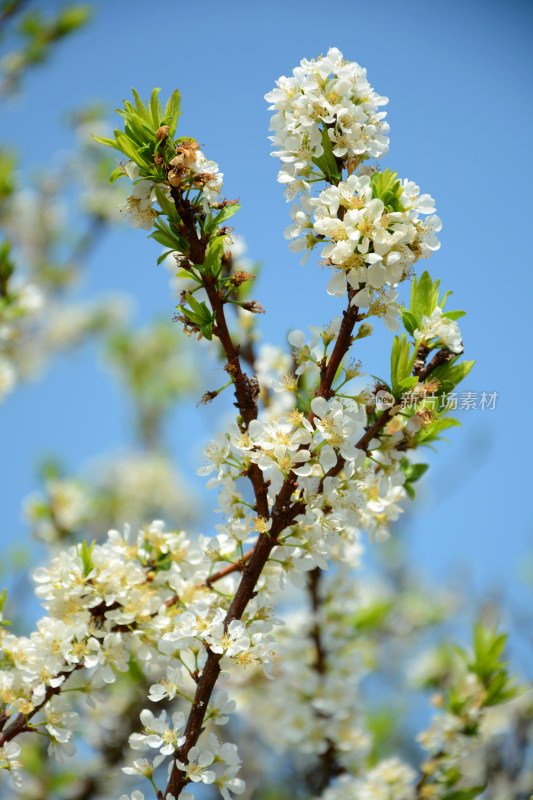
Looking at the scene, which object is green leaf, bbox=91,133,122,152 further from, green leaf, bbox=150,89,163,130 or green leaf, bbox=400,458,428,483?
green leaf, bbox=400,458,428,483

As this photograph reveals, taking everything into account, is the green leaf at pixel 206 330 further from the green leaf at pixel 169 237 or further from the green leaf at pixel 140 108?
the green leaf at pixel 140 108

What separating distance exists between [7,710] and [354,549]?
59.6 inches

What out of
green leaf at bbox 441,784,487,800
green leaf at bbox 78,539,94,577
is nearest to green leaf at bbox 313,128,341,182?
green leaf at bbox 78,539,94,577

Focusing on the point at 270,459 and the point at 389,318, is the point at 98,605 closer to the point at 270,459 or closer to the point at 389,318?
the point at 270,459

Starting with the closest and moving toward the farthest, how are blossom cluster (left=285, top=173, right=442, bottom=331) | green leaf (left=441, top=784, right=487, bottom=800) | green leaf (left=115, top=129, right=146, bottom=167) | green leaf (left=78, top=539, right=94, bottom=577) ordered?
blossom cluster (left=285, top=173, right=442, bottom=331)
green leaf (left=115, top=129, right=146, bottom=167)
green leaf (left=78, top=539, right=94, bottom=577)
green leaf (left=441, top=784, right=487, bottom=800)

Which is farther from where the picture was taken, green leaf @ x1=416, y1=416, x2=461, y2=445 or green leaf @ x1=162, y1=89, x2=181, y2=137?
green leaf @ x1=416, y1=416, x2=461, y2=445

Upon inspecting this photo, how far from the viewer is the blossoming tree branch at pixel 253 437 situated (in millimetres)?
1490

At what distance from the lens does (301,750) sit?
2910mm

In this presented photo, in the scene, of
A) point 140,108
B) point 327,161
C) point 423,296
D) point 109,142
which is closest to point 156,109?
point 140,108

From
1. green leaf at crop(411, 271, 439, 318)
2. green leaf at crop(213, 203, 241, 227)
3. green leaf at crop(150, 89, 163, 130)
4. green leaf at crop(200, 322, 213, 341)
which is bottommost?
green leaf at crop(200, 322, 213, 341)

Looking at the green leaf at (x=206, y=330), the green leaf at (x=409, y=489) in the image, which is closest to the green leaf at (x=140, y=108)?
the green leaf at (x=206, y=330)

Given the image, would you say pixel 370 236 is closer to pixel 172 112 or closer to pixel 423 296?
pixel 423 296

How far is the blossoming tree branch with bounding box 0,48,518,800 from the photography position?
1.49 meters

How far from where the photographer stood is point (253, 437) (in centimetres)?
152
